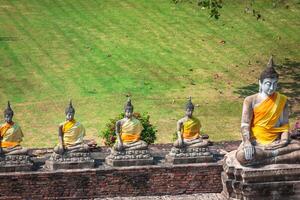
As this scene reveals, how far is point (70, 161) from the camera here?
23.5 meters

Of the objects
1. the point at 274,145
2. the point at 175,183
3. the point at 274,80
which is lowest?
the point at 175,183

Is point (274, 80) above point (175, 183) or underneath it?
above

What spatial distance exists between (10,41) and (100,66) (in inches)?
221

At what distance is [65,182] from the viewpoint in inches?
922

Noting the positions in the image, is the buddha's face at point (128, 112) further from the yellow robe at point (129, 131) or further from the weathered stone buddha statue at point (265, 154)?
the weathered stone buddha statue at point (265, 154)

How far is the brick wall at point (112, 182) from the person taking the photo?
76.3 ft

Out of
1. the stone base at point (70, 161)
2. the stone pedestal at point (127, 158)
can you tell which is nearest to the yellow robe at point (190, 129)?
the stone pedestal at point (127, 158)

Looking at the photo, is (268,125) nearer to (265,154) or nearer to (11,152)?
(265,154)

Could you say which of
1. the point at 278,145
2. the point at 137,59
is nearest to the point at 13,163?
the point at 278,145

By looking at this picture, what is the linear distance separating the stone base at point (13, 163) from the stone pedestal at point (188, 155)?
414 centimetres

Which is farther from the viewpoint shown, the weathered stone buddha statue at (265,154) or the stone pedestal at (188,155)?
the stone pedestal at (188,155)

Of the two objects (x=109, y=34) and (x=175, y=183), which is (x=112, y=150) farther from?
(x=109, y=34)

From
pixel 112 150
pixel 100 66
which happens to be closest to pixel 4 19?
pixel 100 66

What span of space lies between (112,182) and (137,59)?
16863 mm
